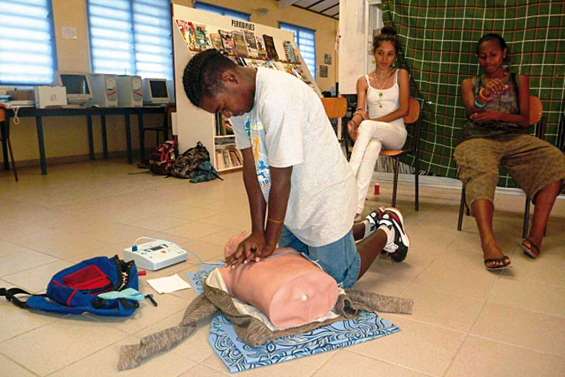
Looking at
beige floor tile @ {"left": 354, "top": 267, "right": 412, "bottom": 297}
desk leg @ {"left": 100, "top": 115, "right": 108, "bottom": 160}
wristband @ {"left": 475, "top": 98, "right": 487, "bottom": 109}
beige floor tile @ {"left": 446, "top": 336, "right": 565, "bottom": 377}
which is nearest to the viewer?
beige floor tile @ {"left": 446, "top": 336, "right": 565, "bottom": 377}

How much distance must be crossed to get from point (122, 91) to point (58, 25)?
988 millimetres

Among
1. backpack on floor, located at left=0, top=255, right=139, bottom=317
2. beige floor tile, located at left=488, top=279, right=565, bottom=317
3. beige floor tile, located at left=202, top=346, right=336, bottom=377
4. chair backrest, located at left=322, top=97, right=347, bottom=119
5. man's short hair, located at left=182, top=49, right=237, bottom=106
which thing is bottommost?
beige floor tile, located at left=202, top=346, right=336, bottom=377

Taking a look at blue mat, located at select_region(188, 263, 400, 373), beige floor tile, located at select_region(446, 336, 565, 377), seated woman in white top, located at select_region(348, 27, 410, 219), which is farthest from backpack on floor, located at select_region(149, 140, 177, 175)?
beige floor tile, located at select_region(446, 336, 565, 377)

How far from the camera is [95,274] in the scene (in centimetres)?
177

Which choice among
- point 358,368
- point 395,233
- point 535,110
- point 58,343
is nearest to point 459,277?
point 395,233

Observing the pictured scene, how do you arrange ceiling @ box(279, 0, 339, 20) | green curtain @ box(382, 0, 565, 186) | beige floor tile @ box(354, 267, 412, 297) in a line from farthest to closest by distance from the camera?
1. ceiling @ box(279, 0, 339, 20)
2. green curtain @ box(382, 0, 565, 186)
3. beige floor tile @ box(354, 267, 412, 297)

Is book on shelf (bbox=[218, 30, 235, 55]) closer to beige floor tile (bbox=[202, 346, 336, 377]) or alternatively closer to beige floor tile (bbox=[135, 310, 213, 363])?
beige floor tile (bbox=[135, 310, 213, 363])

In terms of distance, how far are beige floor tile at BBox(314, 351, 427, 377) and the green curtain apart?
211 centimetres

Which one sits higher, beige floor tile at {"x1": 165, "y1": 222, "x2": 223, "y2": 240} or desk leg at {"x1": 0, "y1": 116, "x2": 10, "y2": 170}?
desk leg at {"x1": 0, "y1": 116, "x2": 10, "y2": 170}

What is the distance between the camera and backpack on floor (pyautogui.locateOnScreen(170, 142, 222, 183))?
4441 millimetres

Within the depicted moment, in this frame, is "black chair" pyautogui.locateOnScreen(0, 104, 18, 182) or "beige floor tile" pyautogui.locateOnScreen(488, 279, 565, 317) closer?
"beige floor tile" pyautogui.locateOnScreen(488, 279, 565, 317)

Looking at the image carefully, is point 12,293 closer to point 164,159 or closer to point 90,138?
point 164,159

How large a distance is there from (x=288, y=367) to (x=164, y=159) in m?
3.77

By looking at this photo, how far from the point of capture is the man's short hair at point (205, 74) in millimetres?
1301
